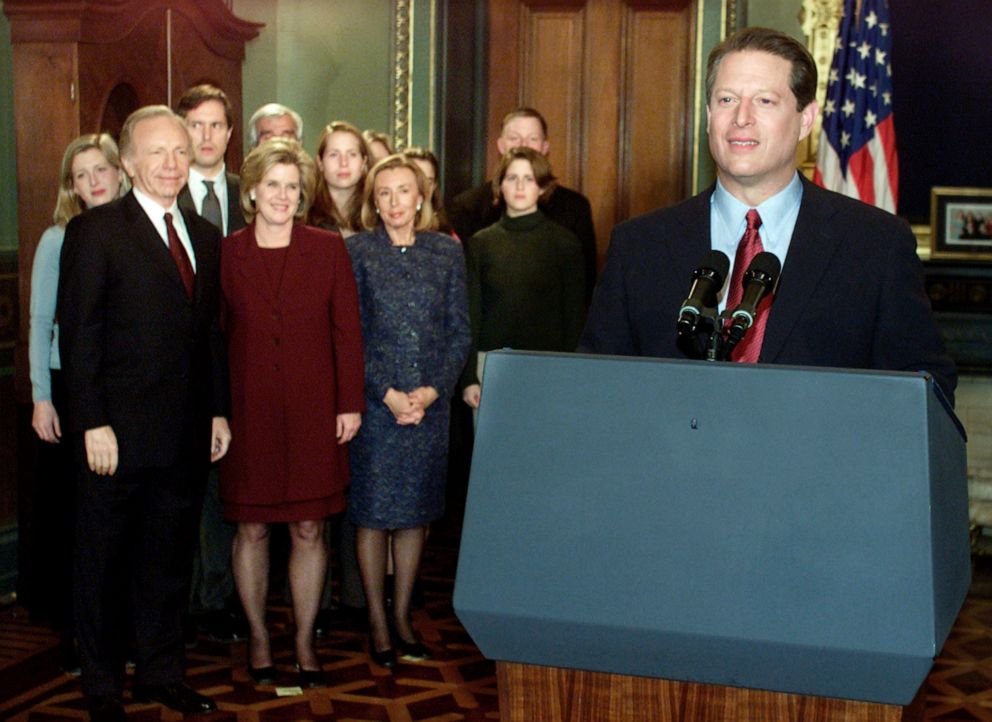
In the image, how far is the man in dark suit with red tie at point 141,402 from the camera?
12.3 feet

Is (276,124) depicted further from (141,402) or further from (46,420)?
(141,402)

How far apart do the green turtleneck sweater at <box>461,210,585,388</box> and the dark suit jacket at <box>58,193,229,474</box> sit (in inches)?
61.5

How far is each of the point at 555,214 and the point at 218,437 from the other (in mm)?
2124

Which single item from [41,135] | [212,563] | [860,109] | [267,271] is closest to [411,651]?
[212,563]

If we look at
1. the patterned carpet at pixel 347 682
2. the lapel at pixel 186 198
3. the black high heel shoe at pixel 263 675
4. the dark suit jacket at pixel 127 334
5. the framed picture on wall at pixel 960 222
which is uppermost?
the framed picture on wall at pixel 960 222

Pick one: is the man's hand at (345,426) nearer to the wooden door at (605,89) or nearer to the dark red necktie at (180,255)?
the dark red necktie at (180,255)

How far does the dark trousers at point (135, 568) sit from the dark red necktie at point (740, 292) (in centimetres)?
224

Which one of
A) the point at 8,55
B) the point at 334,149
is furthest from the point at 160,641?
the point at 8,55

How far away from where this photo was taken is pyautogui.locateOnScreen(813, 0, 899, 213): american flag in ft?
22.0

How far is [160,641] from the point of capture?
13.1ft

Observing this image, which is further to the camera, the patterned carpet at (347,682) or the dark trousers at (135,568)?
the patterned carpet at (347,682)

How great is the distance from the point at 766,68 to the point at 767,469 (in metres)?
0.87

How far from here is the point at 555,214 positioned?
18.9 ft

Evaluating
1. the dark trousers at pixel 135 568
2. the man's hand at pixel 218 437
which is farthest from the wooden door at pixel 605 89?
the dark trousers at pixel 135 568
